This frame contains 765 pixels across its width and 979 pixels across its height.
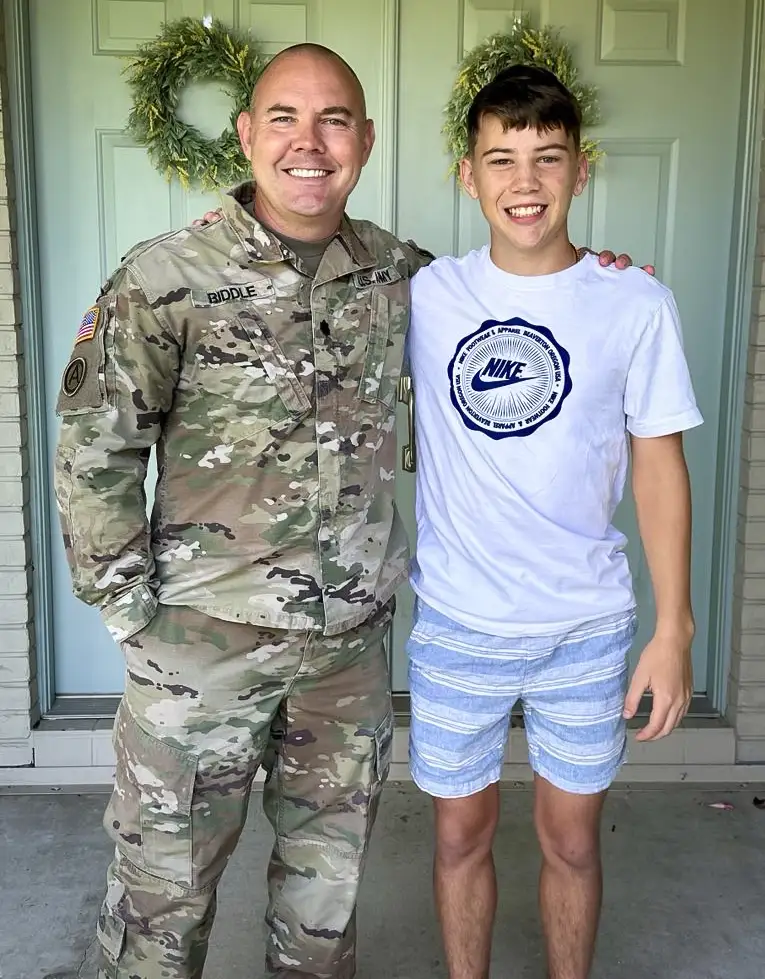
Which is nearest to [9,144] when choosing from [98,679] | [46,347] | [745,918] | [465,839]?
[46,347]

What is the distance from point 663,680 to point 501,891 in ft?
3.49

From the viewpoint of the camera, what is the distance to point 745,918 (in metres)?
2.59

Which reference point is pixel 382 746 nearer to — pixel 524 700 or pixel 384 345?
pixel 524 700

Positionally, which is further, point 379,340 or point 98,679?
point 98,679

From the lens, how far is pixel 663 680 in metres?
1.91

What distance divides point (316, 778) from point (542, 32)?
2.19 m

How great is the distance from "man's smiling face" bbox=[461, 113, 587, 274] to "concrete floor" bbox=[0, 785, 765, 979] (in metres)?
1.63

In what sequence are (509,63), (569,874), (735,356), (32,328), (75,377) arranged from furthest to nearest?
(735,356), (32,328), (509,63), (569,874), (75,377)

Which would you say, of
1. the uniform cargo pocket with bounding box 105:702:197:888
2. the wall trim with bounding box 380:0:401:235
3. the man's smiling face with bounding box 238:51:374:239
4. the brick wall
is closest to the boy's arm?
the man's smiling face with bounding box 238:51:374:239

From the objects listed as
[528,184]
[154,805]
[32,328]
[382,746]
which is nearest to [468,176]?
[528,184]

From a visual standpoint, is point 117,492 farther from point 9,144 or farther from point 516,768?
point 516,768

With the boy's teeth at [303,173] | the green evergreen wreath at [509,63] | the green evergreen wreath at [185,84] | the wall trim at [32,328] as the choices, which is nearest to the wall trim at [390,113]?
the green evergreen wreath at [509,63]

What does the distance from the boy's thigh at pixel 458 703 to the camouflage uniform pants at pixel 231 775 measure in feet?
0.41

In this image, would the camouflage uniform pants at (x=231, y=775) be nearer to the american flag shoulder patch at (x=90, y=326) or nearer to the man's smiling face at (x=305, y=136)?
the american flag shoulder patch at (x=90, y=326)
